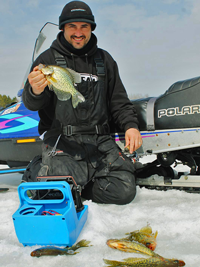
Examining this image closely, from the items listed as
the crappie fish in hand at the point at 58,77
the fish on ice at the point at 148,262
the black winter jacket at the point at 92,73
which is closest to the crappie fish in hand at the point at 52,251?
→ the fish on ice at the point at 148,262

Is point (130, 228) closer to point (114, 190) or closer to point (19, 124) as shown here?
point (114, 190)

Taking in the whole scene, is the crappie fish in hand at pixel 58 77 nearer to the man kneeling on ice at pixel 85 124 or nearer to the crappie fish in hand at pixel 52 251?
the man kneeling on ice at pixel 85 124

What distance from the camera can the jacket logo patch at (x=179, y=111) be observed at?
2.29 m

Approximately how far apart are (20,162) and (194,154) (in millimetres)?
2125

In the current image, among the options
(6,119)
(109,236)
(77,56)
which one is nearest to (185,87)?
(77,56)

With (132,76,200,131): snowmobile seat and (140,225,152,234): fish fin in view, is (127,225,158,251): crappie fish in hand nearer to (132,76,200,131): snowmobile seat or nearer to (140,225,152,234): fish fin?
(140,225,152,234): fish fin

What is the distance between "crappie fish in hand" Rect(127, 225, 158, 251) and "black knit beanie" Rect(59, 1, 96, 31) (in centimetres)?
189

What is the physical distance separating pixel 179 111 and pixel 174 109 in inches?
2.0

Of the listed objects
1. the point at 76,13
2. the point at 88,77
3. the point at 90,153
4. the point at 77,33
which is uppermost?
the point at 76,13

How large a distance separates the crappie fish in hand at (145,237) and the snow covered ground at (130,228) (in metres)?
0.03

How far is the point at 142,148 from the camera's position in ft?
8.42

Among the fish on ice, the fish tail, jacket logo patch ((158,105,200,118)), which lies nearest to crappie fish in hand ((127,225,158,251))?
the fish on ice

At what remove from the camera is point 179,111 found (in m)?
2.36

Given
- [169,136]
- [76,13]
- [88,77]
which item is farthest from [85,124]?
[76,13]
